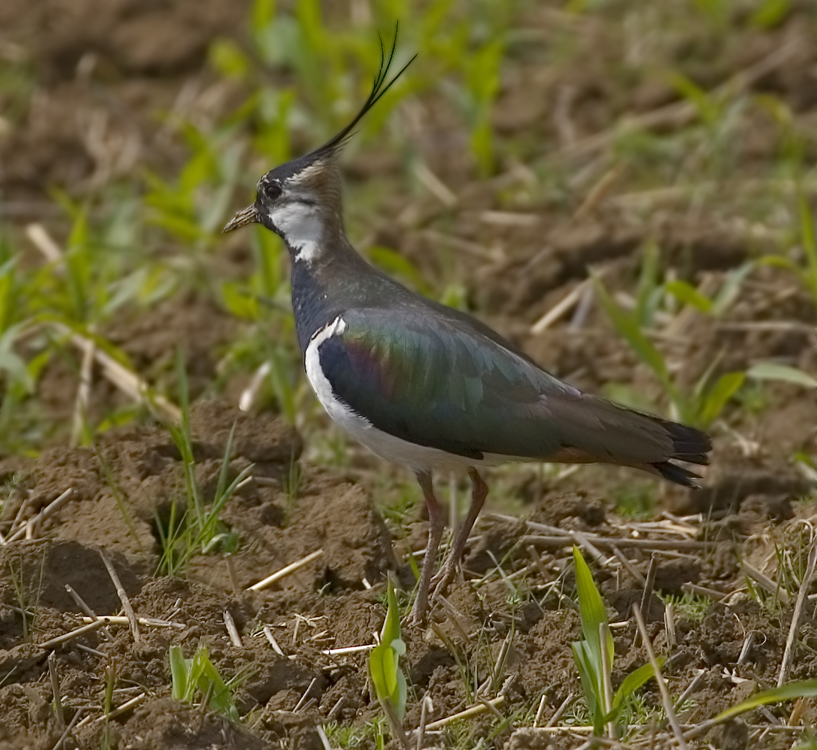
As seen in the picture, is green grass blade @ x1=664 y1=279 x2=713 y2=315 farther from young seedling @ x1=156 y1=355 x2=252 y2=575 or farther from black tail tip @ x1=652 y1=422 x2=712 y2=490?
young seedling @ x1=156 y1=355 x2=252 y2=575

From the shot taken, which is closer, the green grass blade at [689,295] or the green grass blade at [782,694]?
the green grass blade at [782,694]

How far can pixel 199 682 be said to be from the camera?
13.6ft

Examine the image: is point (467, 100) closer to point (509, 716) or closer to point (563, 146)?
point (563, 146)

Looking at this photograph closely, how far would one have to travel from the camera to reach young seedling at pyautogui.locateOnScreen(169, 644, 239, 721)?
406 centimetres

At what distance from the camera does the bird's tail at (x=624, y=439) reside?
4789mm

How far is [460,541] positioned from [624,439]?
69cm

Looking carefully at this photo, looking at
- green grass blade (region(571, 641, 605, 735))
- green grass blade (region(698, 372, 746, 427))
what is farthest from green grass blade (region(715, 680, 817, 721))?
green grass blade (region(698, 372, 746, 427))

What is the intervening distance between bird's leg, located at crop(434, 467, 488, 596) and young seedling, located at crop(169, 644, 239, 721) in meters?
1.03

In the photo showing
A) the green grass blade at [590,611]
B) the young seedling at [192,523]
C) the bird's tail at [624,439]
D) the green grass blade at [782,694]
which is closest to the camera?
the green grass blade at [782,694]

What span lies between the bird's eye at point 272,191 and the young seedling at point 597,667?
2079 millimetres

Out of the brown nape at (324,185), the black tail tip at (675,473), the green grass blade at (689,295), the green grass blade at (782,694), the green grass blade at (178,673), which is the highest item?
the brown nape at (324,185)

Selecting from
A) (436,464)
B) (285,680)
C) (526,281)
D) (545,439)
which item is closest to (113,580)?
(285,680)

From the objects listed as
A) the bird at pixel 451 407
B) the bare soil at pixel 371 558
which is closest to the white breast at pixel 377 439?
the bird at pixel 451 407

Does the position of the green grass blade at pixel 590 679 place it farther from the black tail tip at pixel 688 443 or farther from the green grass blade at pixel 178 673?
the green grass blade at pixel 178 673
